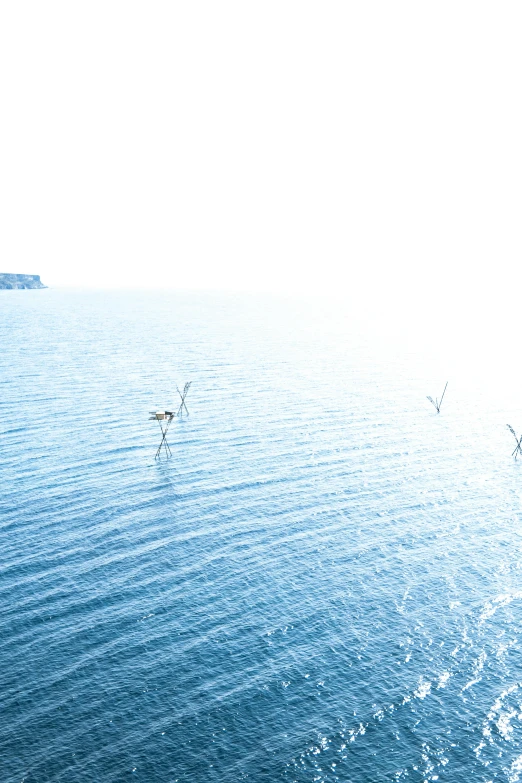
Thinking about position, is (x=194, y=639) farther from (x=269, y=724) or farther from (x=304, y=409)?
(x=304, y=409)

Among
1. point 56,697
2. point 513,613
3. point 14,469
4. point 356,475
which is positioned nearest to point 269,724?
point 56,697

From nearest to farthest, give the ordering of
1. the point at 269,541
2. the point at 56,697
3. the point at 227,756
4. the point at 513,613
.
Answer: the point at 227,756 → the point at 56,697 → the point at 513,613 → the point at 269,541

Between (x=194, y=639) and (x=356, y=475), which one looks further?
(x=356, y=475)

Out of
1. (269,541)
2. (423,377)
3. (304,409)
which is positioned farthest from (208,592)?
(423,377)

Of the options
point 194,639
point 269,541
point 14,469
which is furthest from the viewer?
point 14,469

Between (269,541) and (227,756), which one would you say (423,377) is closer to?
(269,541)

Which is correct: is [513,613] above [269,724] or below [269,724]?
above
